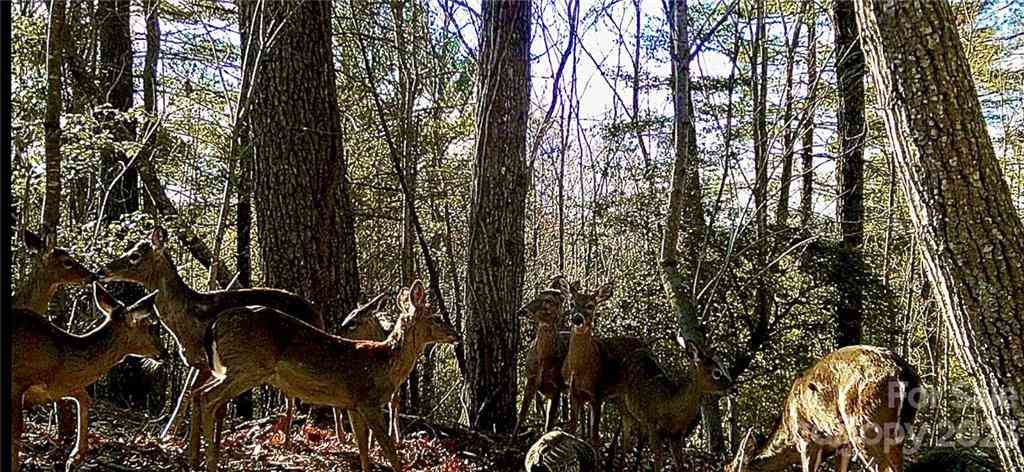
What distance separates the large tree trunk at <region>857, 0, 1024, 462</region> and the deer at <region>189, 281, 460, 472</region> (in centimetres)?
260

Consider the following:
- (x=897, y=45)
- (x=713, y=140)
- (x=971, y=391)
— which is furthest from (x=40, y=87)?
(x=971, y=391)

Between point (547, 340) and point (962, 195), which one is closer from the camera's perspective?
point (962, 195)

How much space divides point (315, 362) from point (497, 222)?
2702mm

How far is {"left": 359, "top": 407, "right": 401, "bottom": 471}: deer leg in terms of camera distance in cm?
477

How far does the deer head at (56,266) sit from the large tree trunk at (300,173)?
205 centimetres

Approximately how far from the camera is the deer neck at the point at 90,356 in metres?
4.27

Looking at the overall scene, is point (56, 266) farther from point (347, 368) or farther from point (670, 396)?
point (670, 396)

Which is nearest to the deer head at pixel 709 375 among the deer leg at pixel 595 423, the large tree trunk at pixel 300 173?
the deer leg at pixel 595 423

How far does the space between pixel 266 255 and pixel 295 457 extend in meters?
1.95

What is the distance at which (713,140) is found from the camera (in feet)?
42.0

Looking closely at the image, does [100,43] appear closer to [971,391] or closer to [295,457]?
→ [295,457]

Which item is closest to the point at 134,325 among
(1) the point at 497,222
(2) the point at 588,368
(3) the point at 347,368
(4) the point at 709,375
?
(3) the point at 347,368

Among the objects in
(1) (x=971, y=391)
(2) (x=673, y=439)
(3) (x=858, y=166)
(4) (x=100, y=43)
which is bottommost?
(1) (x=971, y=391)

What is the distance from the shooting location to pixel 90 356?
173 inches
